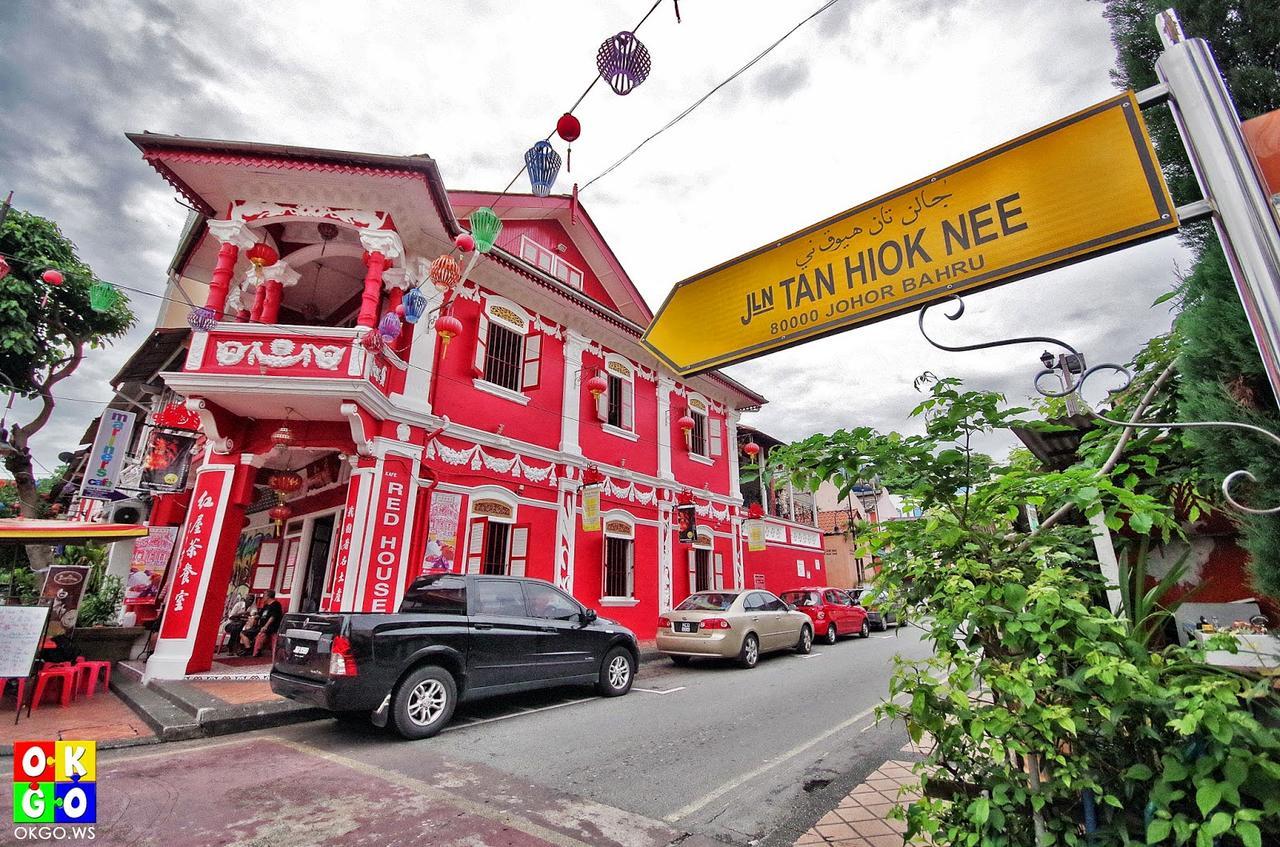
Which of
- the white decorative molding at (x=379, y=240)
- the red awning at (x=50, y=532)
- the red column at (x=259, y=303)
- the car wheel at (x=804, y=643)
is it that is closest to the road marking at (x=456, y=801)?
the red awning at (x=50, y=532)

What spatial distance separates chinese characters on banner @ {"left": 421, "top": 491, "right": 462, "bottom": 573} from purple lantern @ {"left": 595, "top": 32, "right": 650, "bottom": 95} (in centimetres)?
800

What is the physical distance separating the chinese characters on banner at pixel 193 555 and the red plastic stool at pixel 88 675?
2.57 ft

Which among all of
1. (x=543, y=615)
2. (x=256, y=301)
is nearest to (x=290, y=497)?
(x=256, y=301)

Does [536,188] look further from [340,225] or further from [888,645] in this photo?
[888,645]

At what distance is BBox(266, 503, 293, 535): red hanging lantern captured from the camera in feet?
34.8

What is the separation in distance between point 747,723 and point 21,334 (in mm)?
16624

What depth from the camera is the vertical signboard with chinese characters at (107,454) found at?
41.5ft

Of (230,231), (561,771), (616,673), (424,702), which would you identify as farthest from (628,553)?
(230,231)

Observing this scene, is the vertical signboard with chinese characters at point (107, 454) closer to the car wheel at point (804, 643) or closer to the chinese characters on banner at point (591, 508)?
the chinese characters on banner at point (591, 508)

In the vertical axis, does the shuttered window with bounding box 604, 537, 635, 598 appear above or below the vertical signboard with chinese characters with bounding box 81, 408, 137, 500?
below

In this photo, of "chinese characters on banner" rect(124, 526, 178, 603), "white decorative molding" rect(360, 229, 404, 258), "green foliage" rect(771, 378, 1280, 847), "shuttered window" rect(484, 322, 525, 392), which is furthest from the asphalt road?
"chinese characters on banner" rect(124, 526, 178, 603)

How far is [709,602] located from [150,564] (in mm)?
12910

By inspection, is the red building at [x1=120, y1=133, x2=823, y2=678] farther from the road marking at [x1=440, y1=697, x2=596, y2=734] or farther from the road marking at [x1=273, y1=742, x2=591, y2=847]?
the road marking at [x1=273, y1=742, x2=591, y2=847]

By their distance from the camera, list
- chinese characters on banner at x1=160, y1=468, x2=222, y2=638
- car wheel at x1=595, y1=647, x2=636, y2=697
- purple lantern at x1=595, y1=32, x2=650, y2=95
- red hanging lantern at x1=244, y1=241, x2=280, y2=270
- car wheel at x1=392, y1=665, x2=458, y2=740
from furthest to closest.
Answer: red hanging lantern at x1=244, y1=241, x2=280, y2=270 < chinese characters on banner at x1=160, y1=468, x2=222, y2=638 < car wheel at x1=595, y1=647, x2=636, y2=697 < car wheel at x1=392, y1=665, x2=458, y2=740 < purple lantern at x1=595, y1=32, x2=650, y2=95
